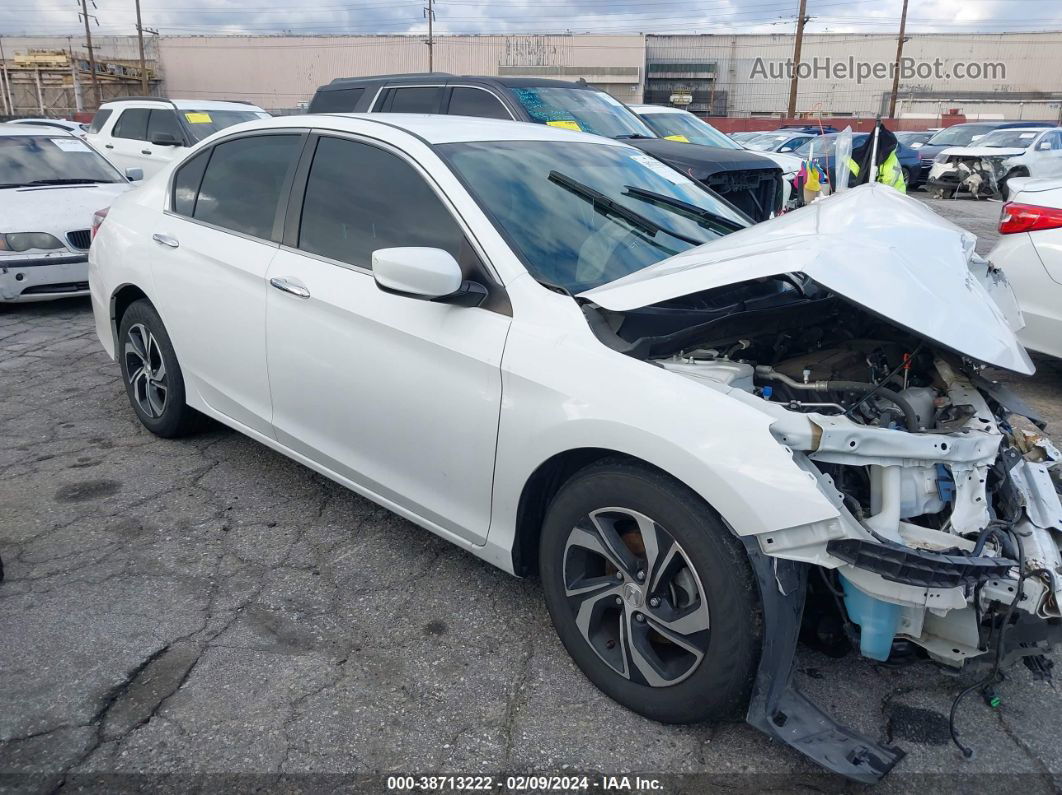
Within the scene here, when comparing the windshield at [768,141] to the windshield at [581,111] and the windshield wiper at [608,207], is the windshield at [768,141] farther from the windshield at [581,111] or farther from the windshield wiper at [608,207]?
the windshield wiper at [608,207]

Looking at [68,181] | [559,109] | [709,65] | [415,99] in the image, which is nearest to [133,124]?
[68,181]

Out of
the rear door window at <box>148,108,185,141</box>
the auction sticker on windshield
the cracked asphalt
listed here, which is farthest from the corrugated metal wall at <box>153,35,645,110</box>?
the cracked asphalt

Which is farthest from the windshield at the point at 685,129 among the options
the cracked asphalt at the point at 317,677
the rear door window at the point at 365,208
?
Result: the cracked asphalt at the point at 317,677

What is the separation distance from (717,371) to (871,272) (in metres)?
0.51

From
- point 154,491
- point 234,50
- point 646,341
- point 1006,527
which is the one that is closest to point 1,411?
point 154,491

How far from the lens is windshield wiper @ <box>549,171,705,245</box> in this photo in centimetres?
326

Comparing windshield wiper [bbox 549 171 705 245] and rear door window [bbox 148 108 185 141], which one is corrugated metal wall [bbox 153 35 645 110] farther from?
windshield wiper [bbox 549 171 705 245]

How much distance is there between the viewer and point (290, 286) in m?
3.33

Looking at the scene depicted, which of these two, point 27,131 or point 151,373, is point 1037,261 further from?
point 27,131

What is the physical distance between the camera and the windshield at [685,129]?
10.3 metres

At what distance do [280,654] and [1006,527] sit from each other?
2.24 m

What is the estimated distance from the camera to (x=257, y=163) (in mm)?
3768

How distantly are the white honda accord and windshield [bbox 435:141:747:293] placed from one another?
0.6 inches

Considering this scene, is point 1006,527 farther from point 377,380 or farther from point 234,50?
point 234,50
